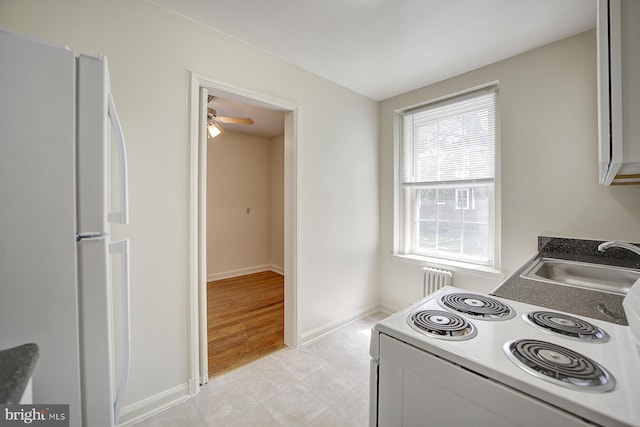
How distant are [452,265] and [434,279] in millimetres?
235

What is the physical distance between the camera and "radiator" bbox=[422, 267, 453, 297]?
2.50 metres

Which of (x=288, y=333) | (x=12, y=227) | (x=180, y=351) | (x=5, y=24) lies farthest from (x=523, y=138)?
(x=5, y=24)

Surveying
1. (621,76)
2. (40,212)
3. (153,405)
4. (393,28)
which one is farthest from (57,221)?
(393,28)

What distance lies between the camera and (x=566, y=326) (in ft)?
2.63

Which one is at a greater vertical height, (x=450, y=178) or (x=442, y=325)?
(x=450, y=178)

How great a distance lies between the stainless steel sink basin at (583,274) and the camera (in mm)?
1418

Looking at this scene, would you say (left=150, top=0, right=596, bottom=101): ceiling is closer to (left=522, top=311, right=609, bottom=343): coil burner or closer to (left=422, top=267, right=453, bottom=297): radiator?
(left=522, top=311, right=609, bottom=343): coil burner

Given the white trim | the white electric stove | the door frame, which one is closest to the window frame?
the white electric stove

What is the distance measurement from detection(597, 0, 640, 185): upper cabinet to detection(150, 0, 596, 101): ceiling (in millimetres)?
1076

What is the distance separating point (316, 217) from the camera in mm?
2479

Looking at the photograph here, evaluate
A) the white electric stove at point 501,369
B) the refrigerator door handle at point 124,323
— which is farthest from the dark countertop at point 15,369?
the white electric stove at point 501,369

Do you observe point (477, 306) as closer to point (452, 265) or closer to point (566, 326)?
point (566, 326)

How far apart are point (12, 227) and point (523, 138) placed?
296 centimetres

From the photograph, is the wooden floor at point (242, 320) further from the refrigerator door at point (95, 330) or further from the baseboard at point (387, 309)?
the refrigerator door at point (95, 330)
